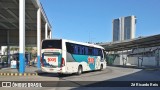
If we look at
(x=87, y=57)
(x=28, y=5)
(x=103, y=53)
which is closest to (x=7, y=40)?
(x=28, y=5)

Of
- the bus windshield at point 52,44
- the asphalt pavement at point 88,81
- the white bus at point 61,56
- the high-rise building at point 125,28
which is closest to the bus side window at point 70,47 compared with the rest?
the white bus at point 61,56

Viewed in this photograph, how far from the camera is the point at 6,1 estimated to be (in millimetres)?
34281

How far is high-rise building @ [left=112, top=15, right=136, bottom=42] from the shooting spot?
10569 cm

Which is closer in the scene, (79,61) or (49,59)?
(49,59)

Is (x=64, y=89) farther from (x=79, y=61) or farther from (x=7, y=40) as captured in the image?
(x=7, y=40)

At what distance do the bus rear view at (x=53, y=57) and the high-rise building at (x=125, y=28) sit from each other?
81879 mm

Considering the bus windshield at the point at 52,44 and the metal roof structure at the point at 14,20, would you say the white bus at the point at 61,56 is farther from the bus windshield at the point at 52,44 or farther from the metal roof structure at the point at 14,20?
the metal roof structure at the point at 14,20

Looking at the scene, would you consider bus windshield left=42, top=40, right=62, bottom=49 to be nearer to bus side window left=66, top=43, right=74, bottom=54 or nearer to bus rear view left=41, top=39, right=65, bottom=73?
bus rear view left=41, top=39, right=65, bottom=73

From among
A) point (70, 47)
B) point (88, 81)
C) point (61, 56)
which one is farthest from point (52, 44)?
point (88, 81)

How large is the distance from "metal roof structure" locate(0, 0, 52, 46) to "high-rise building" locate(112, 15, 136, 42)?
50367mm

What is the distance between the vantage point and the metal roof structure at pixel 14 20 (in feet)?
117

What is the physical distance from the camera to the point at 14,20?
47.4 meters

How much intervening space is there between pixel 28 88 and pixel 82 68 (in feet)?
40.8

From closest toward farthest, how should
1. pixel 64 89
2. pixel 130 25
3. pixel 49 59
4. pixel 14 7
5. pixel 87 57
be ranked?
pixel 64 89 < pixel 49 59 < pixel 87 57 < pixel 14 7 < pixel 130 25
